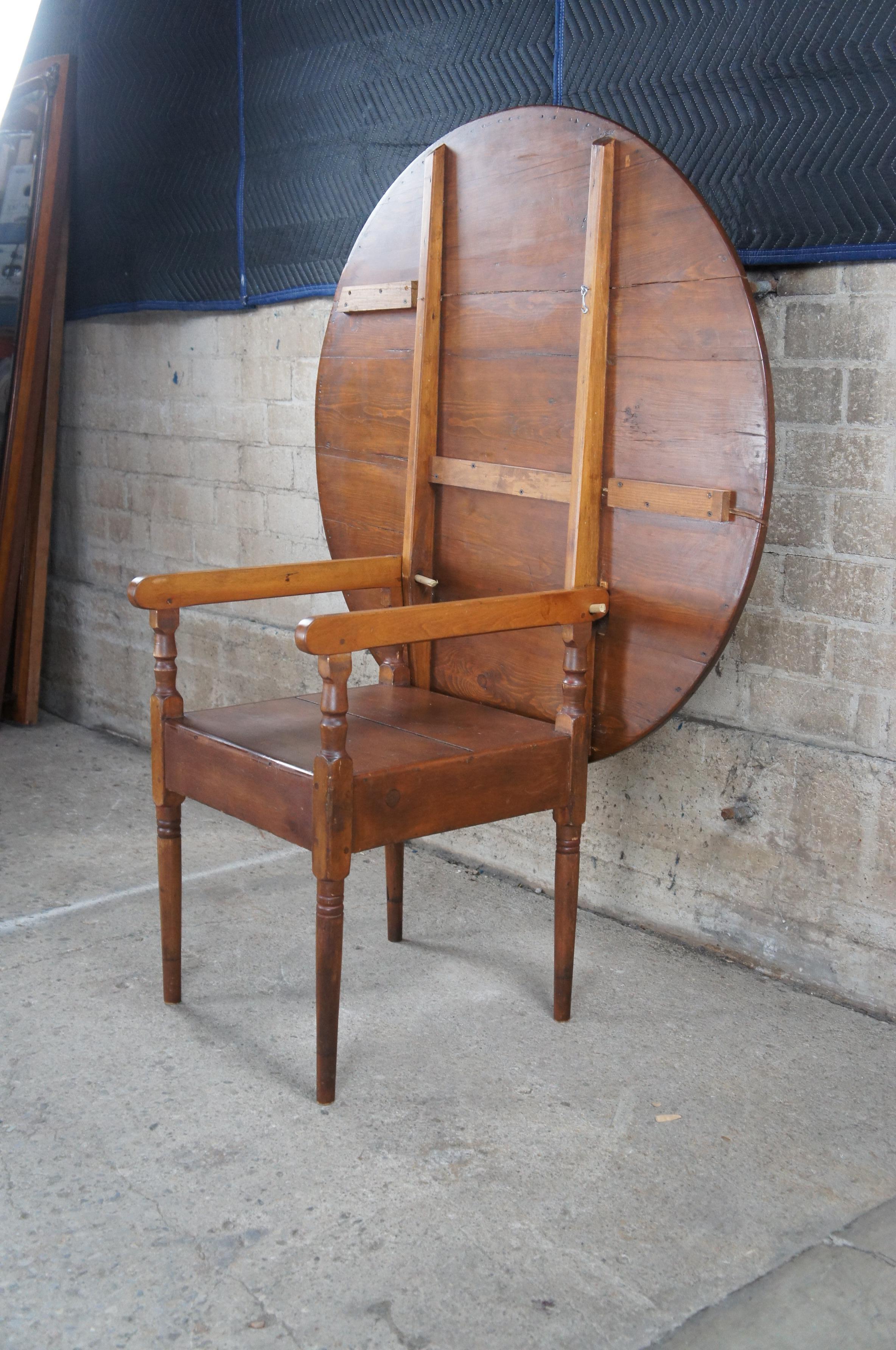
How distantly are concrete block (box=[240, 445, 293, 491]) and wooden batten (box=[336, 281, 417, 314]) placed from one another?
847mm

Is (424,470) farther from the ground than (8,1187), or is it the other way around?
(424,470)

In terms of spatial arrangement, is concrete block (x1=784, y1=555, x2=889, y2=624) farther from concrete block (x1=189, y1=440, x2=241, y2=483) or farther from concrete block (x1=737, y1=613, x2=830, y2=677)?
concrete block (x1=189, y1=440, x2=241, y2=483)

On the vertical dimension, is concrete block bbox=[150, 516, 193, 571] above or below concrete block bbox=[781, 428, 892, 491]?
below

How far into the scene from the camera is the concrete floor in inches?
61.8

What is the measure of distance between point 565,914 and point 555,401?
34.6 inches

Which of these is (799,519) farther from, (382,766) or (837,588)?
(382,766)

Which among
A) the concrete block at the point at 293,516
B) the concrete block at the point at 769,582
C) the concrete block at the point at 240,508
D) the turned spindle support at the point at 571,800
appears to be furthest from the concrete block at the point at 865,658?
the concrete block at the point at 240,508

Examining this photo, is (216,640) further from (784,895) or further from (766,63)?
(766,63)

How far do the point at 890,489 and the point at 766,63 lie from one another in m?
0.75

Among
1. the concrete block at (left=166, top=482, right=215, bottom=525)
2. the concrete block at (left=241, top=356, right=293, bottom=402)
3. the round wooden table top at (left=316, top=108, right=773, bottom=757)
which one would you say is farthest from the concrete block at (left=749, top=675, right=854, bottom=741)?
the concrete block at (left=166, top=482, right=215, bottom=525)

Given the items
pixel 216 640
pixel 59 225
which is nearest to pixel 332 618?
pixel 216 640

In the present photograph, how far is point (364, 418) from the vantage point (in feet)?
8.56

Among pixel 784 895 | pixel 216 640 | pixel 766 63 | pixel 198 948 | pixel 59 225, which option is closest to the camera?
pixel 766 63

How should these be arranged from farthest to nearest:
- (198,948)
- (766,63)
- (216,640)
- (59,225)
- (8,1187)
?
(59,225) → (216,640) → (198,948) → (766,63) → (8,1187)
